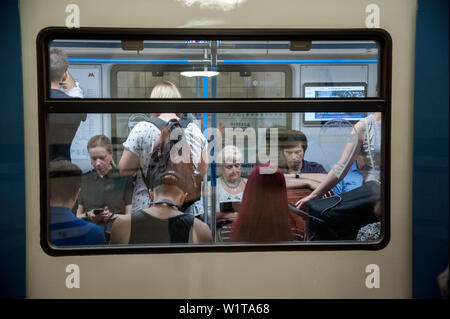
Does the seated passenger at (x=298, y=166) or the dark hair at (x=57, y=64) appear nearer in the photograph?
the dark hair at (x=57, y=64)

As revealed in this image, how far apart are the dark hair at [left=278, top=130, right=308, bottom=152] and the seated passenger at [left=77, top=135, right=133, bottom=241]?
37.7 inches

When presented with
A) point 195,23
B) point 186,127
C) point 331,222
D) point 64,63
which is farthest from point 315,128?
point 64,63

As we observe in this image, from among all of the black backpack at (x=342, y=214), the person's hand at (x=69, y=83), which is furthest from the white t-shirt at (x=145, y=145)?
the black backpack at (x=342, y=214)

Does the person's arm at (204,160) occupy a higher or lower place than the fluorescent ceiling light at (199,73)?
lower

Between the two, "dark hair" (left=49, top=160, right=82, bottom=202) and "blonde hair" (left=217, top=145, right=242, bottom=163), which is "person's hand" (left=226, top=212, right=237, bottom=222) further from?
"dark hair" (left=49, top=160, right=82, bottom=202)

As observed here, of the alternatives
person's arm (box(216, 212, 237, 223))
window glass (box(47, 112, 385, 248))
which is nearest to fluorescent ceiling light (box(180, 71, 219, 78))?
window glass (box(47, 112, 385, 248))

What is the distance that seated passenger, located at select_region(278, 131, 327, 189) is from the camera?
2.79 meters

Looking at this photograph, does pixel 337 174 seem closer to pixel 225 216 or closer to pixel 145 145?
pixel 225 216

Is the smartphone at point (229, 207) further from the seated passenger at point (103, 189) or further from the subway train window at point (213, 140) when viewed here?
the seated passenger at point (103, 189)

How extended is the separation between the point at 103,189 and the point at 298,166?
3.97 feet

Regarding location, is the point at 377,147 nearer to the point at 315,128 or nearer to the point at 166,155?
the point at 315,128

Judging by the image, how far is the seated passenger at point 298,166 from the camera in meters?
2.79

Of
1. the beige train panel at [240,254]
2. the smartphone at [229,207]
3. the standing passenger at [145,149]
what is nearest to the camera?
the beige train panel at [240,254]

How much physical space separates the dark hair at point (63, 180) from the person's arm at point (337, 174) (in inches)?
53.7
